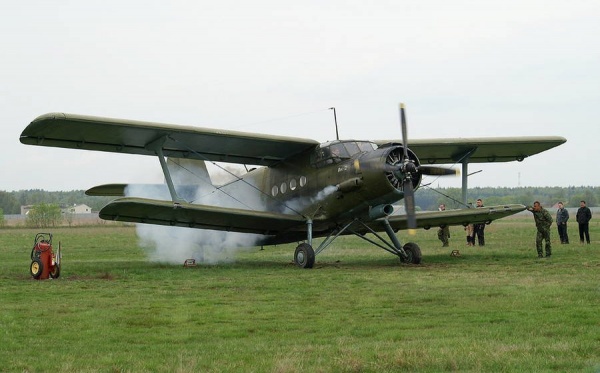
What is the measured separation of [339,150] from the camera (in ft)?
67.0

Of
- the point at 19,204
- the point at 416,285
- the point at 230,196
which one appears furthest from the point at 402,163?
the point at 19,204

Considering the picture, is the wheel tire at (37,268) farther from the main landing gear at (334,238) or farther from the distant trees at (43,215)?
the distant trees at (43,215)

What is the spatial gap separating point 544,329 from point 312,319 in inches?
123

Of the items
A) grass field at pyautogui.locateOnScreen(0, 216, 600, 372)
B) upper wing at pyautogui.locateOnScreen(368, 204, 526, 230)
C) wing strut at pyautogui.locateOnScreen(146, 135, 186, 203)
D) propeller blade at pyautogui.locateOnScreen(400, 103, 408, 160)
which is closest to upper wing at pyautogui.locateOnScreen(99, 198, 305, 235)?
wing strut at pyautogui.locateOnScreen(146, 135, 186, 203)

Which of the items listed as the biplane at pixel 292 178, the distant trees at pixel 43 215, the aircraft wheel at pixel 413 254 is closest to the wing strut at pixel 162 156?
the biplane at pixel 292 178

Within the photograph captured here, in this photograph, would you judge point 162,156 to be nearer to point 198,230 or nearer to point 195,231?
point 198,230

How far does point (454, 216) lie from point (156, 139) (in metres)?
8.57

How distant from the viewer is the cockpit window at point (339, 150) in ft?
66.2

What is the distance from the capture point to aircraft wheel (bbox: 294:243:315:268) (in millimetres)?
20188

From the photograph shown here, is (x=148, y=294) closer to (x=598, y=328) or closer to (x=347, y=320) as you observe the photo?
(x=347, y=320)

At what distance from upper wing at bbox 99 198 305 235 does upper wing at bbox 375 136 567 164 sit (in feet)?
12.9

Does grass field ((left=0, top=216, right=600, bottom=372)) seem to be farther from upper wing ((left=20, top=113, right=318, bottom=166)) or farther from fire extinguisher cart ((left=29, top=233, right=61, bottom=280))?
upper wing ((left=20, top=113, right=318, bottom=166))

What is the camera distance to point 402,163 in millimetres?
18844

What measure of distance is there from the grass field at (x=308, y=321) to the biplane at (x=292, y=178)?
77.1 inches
